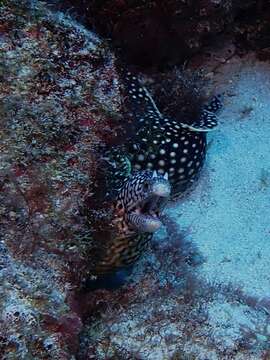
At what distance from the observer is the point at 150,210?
11.3 feet

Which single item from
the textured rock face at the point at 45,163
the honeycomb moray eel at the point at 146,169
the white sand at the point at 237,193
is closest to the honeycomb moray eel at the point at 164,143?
the honeycomb moray eel at the point at 146,169

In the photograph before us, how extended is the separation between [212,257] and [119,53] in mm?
2547

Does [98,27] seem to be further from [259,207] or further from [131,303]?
[131,303]

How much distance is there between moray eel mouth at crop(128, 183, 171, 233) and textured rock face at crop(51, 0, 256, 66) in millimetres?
2297

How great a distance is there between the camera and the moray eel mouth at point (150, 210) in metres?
3.15

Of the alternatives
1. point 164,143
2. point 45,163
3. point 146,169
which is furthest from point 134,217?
point 164,143

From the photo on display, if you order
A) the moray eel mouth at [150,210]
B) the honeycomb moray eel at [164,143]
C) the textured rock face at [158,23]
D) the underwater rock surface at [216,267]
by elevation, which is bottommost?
the underwater rock surface at [216,267]

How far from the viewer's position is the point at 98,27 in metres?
5.11

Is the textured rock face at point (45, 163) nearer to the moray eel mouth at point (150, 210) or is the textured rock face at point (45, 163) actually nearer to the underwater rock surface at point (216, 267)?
the moray eel mouth at point (150, 210)

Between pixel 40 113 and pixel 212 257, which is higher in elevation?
pixel 40 113

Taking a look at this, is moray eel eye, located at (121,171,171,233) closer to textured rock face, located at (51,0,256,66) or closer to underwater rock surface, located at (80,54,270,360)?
underwater rock surface, located at (80,54,270,360)

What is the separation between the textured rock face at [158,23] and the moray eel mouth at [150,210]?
2297 mm

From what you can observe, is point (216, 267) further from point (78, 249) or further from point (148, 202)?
point (78, 249)

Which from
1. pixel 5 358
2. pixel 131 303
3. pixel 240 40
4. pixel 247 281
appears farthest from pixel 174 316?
pixel 240 40
